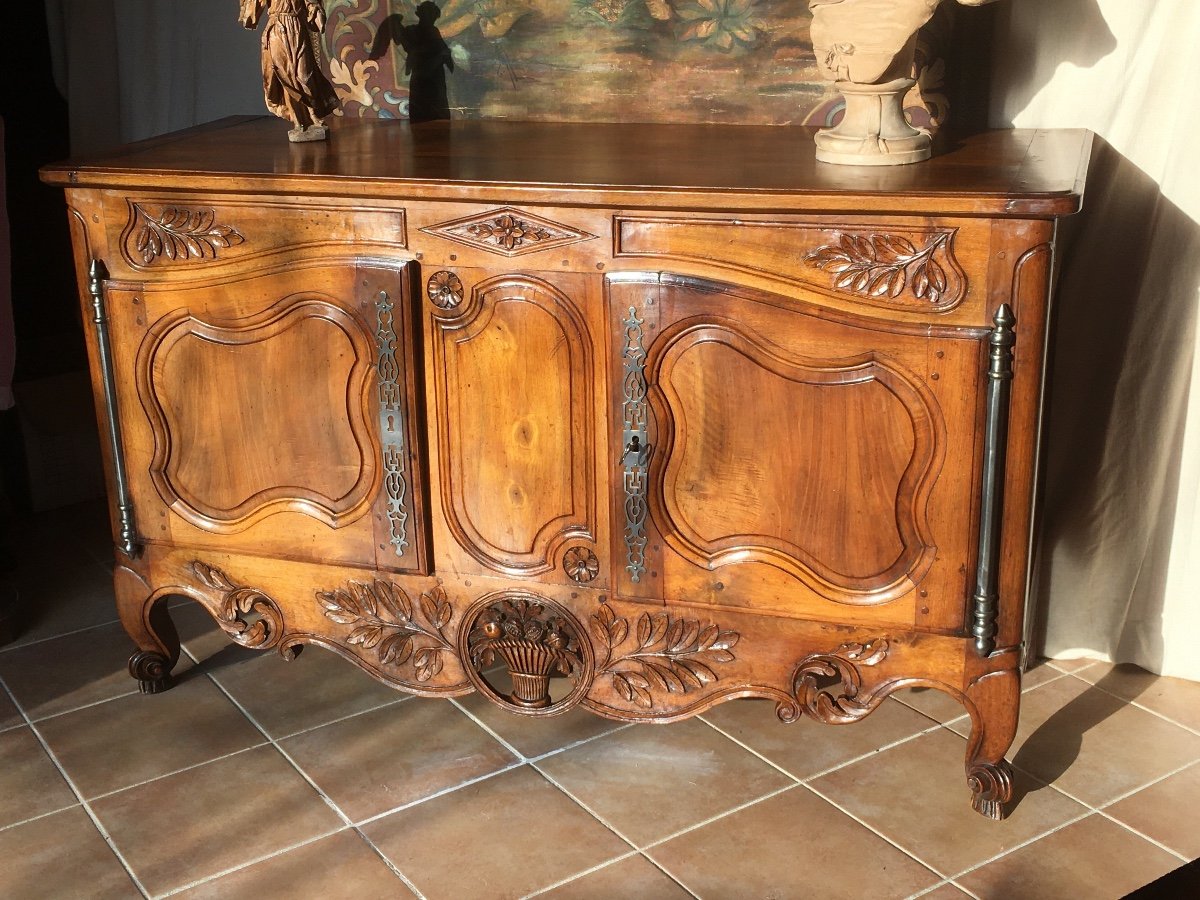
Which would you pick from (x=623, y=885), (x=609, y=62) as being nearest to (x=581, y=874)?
(x=623, y=885)

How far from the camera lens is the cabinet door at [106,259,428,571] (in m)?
2.12

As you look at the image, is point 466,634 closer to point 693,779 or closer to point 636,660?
point 636,660

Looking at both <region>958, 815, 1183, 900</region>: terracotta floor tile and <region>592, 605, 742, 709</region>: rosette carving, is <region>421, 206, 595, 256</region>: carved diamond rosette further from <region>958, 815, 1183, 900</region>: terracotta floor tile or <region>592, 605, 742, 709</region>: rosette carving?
<region>958, 815, 1183, 900</region>: terracotta floor tile

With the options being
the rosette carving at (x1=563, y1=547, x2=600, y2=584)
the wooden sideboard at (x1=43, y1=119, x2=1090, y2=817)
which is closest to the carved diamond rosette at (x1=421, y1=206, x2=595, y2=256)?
the wooden sideboard at (x1=43, y1=119, x2=1090, y2=817)

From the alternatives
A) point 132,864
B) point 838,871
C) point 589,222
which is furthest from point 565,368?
point 132,864

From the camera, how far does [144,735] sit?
2395 millimetres

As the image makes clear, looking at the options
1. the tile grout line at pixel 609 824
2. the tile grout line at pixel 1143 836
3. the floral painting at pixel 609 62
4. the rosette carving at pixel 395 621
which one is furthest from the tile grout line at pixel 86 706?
the tile grout line at pixel 1143 836

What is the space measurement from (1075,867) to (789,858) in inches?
16.7

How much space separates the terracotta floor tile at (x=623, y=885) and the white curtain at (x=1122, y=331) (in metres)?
1.03

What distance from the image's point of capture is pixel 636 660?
7.14ft

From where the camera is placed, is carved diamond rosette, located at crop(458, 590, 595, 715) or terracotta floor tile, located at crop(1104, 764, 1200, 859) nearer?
terracotta floor tile, located at crop(1104, 764, 1200, 859)

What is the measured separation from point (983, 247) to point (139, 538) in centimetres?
153

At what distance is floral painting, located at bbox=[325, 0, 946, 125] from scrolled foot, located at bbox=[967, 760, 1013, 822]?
1.10 metres

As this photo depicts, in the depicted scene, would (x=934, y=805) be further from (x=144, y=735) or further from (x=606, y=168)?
(x=144, y=735)
